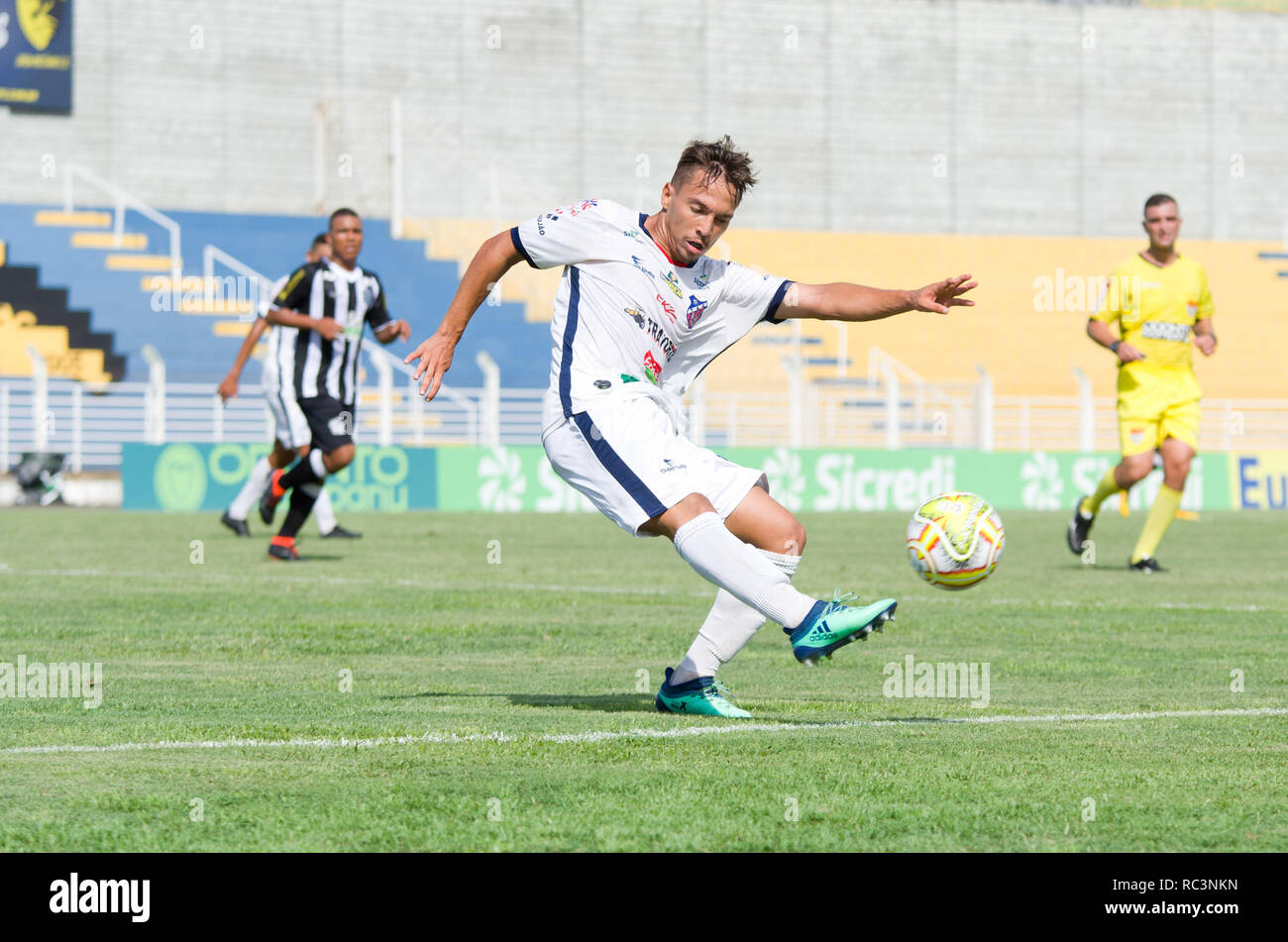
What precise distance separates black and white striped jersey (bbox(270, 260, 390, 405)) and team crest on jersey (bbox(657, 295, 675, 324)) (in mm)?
8190

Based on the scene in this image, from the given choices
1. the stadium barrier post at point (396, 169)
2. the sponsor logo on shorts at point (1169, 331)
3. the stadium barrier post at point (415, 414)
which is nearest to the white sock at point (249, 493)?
the sponsor logo on shorts at point (1169, 331)

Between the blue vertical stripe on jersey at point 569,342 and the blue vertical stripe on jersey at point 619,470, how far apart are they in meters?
0.11

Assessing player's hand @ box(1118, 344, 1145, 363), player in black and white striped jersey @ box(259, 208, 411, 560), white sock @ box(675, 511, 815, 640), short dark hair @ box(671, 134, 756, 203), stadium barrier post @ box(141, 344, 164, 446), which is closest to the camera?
white sock @ box(675, 511, 815, 640)

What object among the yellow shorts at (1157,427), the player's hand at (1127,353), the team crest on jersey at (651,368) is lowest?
the yellow shorts at (1157,427)

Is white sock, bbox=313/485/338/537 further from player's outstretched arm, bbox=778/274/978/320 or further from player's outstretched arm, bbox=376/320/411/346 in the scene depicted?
player's outstretched arm, bbox=778/274/978/320

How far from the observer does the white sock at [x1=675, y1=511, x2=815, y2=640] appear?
5.62 metres

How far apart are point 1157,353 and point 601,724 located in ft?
29.0

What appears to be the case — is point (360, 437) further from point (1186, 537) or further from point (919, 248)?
point (919, 248)

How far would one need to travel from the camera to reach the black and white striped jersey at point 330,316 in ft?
46.8

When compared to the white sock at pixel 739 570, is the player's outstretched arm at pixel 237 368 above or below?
above

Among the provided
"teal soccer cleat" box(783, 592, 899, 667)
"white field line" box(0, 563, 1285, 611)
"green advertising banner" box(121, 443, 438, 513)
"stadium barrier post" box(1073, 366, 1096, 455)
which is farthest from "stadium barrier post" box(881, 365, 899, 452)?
"teal soccer cleat" box(783, 592, 899, 667)

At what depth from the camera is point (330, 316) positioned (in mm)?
14523

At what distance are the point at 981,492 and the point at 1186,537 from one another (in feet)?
29.3

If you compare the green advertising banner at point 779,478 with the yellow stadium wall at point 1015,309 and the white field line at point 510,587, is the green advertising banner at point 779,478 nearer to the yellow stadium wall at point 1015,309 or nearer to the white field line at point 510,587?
the yellow stadium wall at point 1015,309
